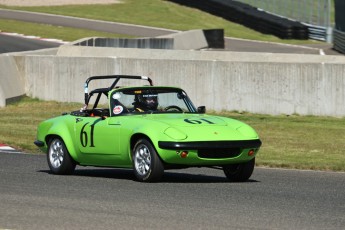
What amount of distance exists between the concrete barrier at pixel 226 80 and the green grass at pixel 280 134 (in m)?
0.27

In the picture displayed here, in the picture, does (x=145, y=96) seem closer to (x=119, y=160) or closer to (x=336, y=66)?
(x=119, y=160)

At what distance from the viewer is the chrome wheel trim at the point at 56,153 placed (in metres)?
14.8

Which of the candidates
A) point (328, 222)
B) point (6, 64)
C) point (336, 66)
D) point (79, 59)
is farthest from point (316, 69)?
point (328, 222)

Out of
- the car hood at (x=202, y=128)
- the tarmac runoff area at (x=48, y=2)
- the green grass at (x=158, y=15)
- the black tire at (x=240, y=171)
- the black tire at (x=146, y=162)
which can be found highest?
the tarmac runoff area at (x=48, y=2)

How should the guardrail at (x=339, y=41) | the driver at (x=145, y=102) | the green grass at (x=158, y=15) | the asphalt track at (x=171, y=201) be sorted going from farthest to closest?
the green grass at (x=158, y=15) → the guardrail at (x=339, y=41) → the driver at (x=145, y=102) → the asphalt track at (x=171, y=201)

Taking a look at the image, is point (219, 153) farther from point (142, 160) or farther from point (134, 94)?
point (134, 94)

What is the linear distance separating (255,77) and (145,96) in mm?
10215

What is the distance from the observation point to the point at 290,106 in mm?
23859

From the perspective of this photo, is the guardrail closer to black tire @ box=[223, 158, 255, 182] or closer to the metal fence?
the metal fence

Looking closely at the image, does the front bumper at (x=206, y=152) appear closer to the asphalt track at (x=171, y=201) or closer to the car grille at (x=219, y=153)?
the car grille at (x=219, y=153)

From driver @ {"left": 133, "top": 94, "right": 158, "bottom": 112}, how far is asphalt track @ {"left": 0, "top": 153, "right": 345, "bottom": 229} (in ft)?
3.13

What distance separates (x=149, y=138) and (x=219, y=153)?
88 centimetres

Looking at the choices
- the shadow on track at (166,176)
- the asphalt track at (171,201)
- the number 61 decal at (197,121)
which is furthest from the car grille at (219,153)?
the shadow on track at (166,176)

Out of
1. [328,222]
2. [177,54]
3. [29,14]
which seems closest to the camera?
[328,222]
